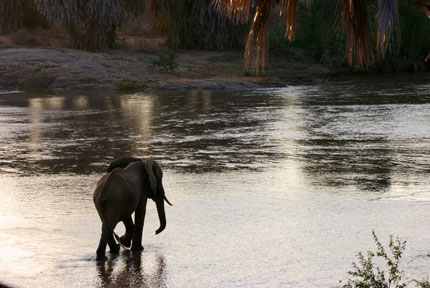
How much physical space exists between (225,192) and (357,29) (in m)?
5.02

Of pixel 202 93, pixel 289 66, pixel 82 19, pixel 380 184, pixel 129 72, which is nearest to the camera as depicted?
pixel 380 184

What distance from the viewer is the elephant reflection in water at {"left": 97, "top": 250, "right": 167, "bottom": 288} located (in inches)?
252

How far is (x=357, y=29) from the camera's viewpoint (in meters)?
5.47

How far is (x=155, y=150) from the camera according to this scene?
1422cm

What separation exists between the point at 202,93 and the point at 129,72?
4833 mm

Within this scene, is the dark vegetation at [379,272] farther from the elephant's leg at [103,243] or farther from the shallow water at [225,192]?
the elephant's leg at [103,243]

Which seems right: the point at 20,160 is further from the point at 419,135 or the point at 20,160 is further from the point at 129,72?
the point at 129,72

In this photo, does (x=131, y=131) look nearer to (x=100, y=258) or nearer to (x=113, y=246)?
(x=113, y=246)

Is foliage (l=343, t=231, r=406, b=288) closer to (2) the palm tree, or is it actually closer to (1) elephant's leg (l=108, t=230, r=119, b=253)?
(2) the palm tree

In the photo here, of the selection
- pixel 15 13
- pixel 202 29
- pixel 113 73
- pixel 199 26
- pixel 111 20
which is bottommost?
pixel 113 73

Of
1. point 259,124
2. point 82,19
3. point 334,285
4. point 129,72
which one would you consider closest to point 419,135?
point 259,124

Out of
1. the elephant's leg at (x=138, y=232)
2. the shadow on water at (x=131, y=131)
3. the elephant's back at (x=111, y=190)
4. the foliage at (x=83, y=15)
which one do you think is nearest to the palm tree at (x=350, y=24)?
the elephant's back at (x=111, y=190)

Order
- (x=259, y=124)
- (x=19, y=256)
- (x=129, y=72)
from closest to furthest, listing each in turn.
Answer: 1. (x=19, y=256)
2. (x=259, y=124)
3. (x=129, y=72)

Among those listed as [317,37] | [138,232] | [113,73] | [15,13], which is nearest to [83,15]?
[15,13]
